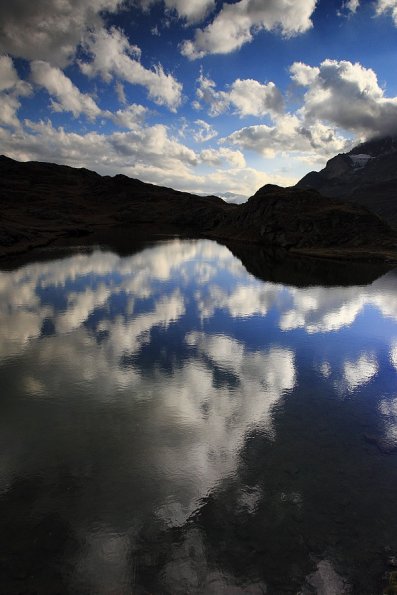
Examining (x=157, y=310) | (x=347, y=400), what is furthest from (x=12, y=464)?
(x=157, y=310)

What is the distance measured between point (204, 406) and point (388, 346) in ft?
75.7

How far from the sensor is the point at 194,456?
64.1ft

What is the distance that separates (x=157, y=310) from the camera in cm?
4800

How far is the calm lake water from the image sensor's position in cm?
1370

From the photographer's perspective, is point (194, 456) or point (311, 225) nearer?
point (194, 456)

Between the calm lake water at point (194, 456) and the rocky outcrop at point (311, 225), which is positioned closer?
the calm lake water at point (194, 456)

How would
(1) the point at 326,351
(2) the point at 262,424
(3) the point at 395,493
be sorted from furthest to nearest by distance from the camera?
(1) the point at 326,351
(2) the point at 262,424
(3) the point at 395,493

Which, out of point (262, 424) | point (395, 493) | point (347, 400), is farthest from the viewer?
point (347, 400)

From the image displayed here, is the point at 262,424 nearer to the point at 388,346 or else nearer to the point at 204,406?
the point at 204,406

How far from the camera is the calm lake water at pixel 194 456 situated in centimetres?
1370

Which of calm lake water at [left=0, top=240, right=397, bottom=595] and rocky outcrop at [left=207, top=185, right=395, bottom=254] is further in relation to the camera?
rocky outcrop at [left=207, top=185, right=395, bottom=254]

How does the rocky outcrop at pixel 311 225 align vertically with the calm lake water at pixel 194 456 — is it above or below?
above

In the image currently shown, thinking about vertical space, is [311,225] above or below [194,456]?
above

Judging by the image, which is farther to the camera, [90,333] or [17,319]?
[17,319]
